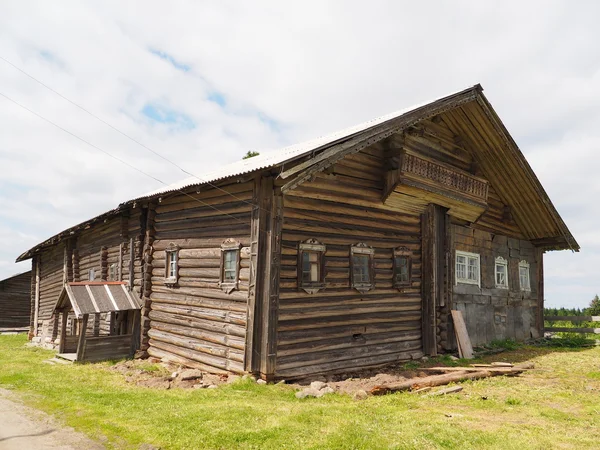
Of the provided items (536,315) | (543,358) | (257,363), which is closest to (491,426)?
(257,363)

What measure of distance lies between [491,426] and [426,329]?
697cm

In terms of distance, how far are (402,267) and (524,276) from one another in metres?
8.79

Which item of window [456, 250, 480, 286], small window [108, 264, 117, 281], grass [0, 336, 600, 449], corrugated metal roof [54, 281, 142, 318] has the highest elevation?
window [456, 250, 480, 286]

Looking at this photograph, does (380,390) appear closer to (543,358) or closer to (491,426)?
(491,426)

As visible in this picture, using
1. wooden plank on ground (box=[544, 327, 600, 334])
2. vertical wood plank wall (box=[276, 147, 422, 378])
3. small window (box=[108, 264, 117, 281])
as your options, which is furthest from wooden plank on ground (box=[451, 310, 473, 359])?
small window (box=[108, 264, 117, 281])

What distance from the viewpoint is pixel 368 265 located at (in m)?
12.5

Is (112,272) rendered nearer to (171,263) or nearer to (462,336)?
(171,263)

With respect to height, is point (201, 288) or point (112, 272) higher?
point (112, 272)

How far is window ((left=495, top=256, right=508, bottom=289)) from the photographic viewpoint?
58.0 ft

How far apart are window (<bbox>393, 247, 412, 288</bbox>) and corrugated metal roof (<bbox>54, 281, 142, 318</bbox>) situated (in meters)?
8.13

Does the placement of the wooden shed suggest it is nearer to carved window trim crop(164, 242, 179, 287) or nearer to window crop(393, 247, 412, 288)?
carved window trim crop(164, 242, 179, 287)

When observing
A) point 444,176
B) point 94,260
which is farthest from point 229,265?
point 94,260

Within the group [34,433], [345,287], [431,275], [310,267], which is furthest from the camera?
[431,275]

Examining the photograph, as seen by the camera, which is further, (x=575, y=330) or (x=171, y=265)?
(x=575, y=330)
